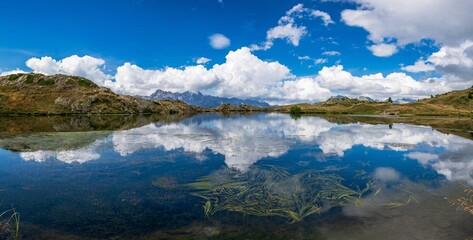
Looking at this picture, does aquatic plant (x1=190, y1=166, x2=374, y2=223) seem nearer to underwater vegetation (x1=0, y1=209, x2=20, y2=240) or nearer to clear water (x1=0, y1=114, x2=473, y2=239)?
clear water (x1=0, y1=114, x2=473, y2=239)

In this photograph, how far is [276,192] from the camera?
76.1 ft

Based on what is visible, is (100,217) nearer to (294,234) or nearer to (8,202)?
(8,202)

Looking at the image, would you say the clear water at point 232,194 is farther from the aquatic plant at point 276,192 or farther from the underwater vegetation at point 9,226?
the underwater vegetation at point 9,226

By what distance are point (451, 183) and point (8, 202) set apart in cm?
3633

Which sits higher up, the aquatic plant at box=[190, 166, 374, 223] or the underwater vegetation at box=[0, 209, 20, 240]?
the underwater vegetation at box=[0, 209, 20, 240]

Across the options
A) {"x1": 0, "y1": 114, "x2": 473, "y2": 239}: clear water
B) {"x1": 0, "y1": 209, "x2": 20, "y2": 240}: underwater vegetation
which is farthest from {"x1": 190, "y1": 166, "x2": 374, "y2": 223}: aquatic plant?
{"x1": 0, "y1": 209, "x2": 20, "y2": 240}: underwater vegetation

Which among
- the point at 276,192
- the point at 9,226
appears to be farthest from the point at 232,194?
the point at 9,226

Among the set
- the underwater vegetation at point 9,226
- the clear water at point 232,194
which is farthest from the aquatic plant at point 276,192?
the underwater vegetation at point 9,226

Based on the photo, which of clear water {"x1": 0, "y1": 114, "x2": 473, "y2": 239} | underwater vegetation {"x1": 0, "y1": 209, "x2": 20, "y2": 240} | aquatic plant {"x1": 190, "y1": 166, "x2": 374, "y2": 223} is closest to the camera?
underwater vegetation {"x1": 0, "y1": 209, "x2": 20, "y2": 240}

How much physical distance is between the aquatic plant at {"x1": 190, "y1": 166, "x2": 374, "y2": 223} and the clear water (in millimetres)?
85

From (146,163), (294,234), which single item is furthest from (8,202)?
(294,234)

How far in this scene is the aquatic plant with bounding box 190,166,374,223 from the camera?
19484 mm

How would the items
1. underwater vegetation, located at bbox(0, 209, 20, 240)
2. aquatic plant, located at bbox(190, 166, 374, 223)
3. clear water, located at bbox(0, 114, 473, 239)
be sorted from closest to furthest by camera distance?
underwater vegetation, located at bbox(0, 209, 20, 240)
clear water, located at bbox(0, 114, 473, 239)
aquatic plant, located at bbox(190, 166, 374, 223)

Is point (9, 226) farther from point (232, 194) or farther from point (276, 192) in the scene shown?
point (276, 192)
